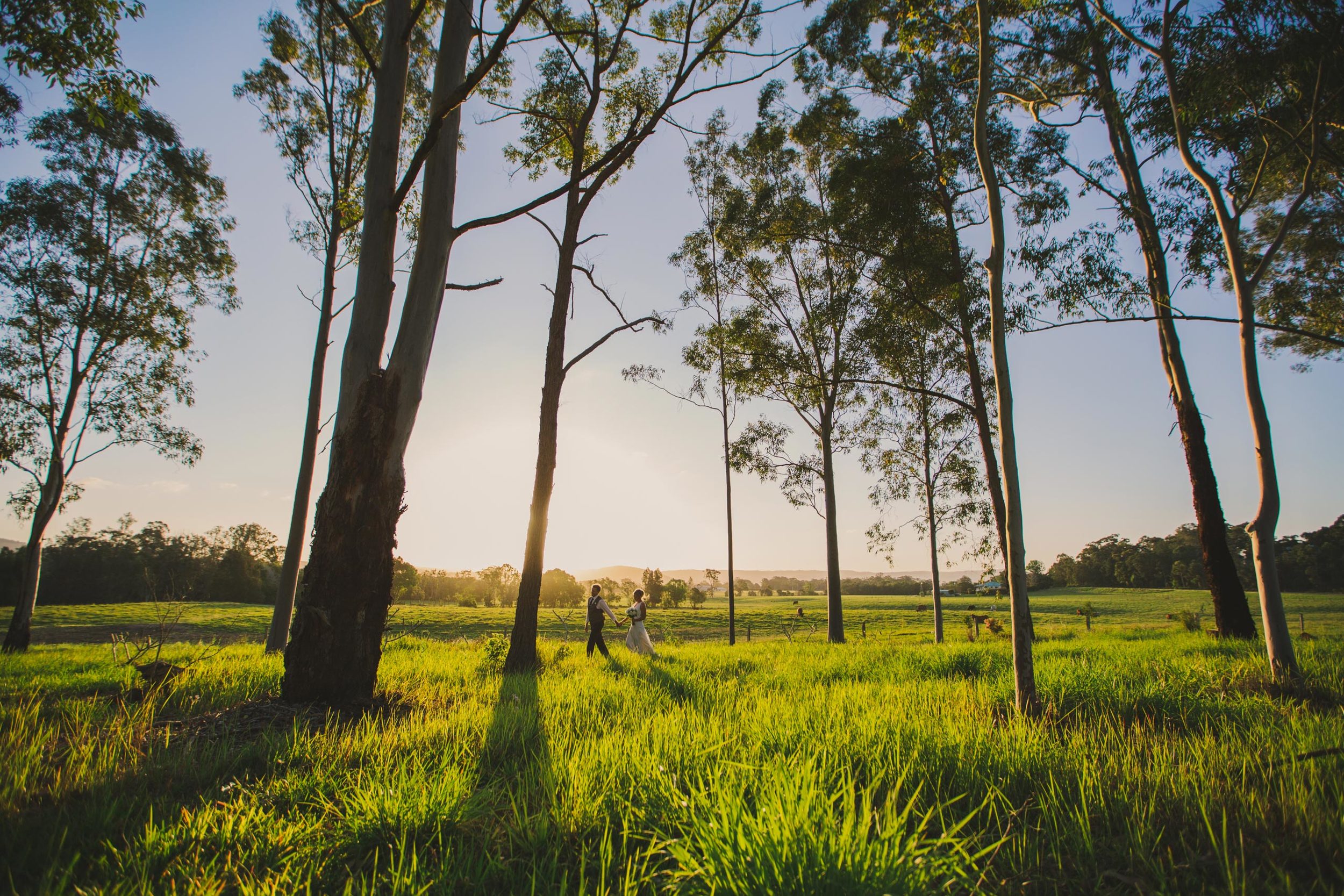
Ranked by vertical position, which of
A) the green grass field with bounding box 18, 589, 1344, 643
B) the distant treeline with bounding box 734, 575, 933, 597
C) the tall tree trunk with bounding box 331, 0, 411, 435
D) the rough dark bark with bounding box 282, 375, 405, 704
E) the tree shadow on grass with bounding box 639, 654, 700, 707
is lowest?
the distant treeline with bounding box 734, 575, 933, 597

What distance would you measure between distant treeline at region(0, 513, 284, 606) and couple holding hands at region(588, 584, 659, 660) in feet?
138

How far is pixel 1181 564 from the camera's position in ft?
210

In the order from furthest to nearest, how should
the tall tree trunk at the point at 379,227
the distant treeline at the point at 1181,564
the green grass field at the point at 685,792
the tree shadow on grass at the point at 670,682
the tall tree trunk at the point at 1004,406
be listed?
the distant treeline at the point at 1181,564 → the tree shadow on grass at the point at 670,682 → the tall tree trunk at the point at 379,227 → the tall tree trunk at the point at 1004,406 → the green grass field at the point at 685,792

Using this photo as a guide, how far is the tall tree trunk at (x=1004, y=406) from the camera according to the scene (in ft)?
13.9

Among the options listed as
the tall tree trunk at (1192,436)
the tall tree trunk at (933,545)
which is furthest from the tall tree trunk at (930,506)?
the tall tree trunk at (1192,436)

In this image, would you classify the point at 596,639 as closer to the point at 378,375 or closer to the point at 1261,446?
the point at 378,375

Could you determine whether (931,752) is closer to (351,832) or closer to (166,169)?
(351,832)

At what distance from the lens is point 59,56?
17.2 feet

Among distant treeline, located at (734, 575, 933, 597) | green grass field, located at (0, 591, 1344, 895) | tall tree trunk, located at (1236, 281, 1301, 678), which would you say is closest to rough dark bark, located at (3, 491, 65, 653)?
green grass field, located at (0, 591, 1344, 895)

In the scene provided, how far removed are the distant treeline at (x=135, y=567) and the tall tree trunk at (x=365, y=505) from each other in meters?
46.5

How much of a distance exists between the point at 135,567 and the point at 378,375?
6767 cm

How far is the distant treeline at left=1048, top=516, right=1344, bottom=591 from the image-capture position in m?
47.0

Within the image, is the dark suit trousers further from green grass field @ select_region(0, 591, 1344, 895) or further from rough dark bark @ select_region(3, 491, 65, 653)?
rough dark bark @ select_region(3, 491, 65, 653)

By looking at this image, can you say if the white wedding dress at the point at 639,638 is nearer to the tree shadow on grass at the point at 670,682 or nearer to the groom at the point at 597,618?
the groom at the point at 597,618
